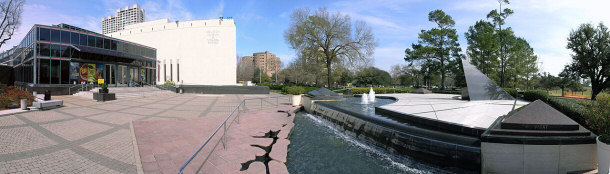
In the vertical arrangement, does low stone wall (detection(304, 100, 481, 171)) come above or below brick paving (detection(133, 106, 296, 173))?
above

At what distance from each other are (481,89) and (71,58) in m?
34.9

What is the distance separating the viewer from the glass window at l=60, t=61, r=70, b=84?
69.6 feet

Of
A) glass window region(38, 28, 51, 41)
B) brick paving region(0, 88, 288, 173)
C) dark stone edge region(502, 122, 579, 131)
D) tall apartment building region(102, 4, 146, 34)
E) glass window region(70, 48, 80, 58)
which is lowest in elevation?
brick paving region(0, 88, 288, 173)

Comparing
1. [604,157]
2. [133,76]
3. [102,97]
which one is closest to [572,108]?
[604,157]

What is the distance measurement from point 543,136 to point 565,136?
0.36 metres

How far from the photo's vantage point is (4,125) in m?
7.52

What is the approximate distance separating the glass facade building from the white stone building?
22.2ft

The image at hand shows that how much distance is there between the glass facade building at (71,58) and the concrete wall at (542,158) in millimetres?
30654

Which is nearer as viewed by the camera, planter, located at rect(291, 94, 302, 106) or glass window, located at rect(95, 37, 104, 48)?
planter, located at rect(291, 94, 302, 106)

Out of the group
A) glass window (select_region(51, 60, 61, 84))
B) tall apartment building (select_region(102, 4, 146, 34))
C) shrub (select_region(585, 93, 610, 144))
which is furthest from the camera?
tall apartment building (select_region(102, 4, 146, 34))

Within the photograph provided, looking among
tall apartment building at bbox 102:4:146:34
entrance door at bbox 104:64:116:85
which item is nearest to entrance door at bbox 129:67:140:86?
entrance door at bbox 104:64:116:85

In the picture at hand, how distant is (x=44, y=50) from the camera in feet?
66.6

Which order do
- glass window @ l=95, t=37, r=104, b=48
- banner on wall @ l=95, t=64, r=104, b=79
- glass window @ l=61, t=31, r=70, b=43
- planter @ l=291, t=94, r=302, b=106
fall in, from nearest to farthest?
planter @ l=291, t=94, r=302, b=106 < glass window @ l=61, t=31, r=70, b=43 < banner on wall @ l=95, t=64, r=104, b=79 < glass window @ l=95, t=37, r=104, b=48

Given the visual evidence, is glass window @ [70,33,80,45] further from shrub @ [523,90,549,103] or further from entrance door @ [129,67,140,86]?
shrub @ [523,90,549,103]
